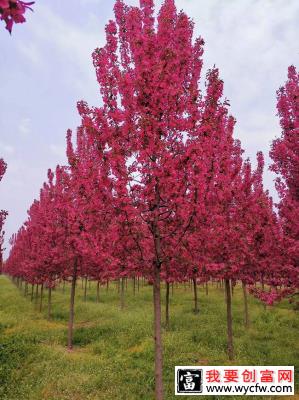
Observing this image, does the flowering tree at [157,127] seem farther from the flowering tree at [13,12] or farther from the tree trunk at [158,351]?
the flowering tree at [13,12]

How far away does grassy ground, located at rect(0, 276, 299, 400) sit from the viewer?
11.3 meters

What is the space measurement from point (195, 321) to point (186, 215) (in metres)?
15.3

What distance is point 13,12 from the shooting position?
8.38 ft

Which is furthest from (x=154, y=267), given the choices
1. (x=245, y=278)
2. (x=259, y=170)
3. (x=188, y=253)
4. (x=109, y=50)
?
(x=259, y=170)

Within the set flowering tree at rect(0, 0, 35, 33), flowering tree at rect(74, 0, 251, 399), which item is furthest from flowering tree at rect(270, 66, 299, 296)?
flowering tree at rect(0, 0, 35, 33)

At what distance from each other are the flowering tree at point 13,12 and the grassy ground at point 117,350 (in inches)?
407

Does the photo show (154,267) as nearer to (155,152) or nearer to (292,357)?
(155,152)

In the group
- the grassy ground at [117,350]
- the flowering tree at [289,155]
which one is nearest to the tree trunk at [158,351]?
the grassy ground at [117,350]

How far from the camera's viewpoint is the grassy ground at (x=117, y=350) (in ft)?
37.0

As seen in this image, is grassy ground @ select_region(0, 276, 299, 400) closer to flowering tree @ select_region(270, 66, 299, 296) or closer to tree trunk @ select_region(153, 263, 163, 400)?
tree trunk @ select_region(153, 263, 163, 400)

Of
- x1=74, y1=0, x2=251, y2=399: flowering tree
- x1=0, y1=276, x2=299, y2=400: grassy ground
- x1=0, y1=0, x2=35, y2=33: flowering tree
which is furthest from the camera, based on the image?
x1=0, y1=276, x2=299, y2=400: grassy ground

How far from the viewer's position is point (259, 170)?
704 inches

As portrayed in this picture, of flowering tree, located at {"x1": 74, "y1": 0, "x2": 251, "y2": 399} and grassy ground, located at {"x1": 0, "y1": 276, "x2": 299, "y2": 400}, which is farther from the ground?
flowering tree, located at {"x1": 74, "y1": 0, "x2": 251, "y2": 399}

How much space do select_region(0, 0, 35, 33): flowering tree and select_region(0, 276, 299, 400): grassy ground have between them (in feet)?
33.9
